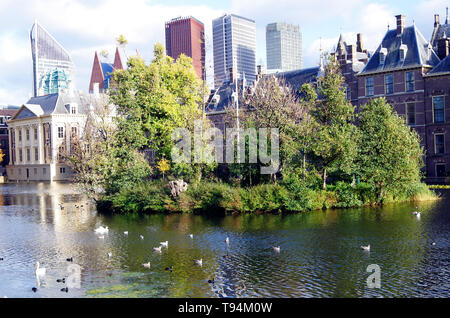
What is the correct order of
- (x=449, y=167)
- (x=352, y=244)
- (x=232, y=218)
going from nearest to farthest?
1. (x=352, y=244)
2. (x=232, y=218)
3. (x=449, y=167)

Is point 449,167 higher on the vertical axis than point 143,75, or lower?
lower

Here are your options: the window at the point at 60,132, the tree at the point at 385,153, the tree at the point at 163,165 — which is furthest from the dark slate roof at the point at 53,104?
the tree at the point at 385,153

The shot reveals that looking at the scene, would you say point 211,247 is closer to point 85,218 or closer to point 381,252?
point 381,252

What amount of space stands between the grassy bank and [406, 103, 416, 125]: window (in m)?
18.3

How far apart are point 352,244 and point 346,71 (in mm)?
41921

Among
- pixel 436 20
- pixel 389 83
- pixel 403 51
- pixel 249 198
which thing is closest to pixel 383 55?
pixel 403 51

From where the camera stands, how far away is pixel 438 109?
53.7m

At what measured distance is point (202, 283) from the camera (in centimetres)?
1764

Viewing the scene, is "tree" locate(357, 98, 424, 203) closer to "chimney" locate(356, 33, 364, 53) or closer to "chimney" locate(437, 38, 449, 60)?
"chimney" locate(437, 38, 449, 60)

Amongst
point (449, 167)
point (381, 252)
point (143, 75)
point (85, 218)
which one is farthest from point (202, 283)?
point (449, 167)

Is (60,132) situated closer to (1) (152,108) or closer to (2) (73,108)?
(2) (73,108)

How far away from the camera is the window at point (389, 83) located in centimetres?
5628

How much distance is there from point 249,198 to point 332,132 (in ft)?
26.1
